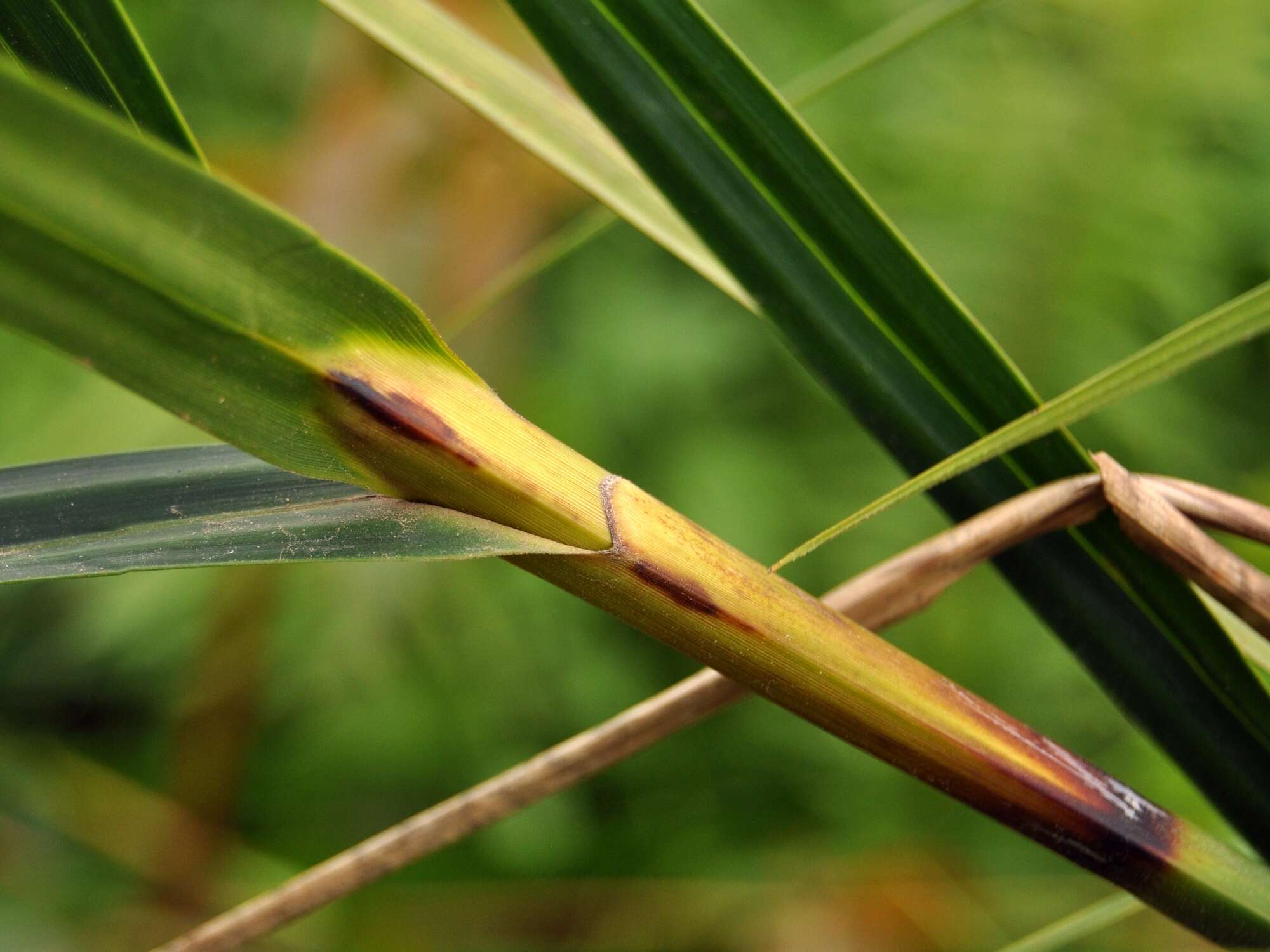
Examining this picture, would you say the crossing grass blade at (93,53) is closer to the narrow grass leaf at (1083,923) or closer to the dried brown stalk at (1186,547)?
Answer: the dried brown stalk at (1186,547)

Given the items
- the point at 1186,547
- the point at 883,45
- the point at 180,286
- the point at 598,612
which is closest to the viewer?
the point at 180,286

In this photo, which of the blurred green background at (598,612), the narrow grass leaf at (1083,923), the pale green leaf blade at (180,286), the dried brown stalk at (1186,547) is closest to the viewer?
the pale green leaf blade at (180,286)

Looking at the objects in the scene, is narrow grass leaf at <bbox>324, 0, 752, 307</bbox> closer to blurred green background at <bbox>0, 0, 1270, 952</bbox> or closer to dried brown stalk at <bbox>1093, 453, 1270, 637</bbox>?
dried brown stalk at <bbox>1093, 453, 1270, 637</bbox>

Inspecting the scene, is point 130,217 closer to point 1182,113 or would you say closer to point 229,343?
point 229,343

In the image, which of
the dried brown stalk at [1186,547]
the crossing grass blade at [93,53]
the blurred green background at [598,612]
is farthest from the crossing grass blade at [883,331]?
the blurred green background at [598,612]

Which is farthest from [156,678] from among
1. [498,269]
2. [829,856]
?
[829,856]

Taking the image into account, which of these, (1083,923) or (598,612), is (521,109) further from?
(598,612)

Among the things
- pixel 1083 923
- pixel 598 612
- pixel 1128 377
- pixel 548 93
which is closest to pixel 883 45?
pixel 548 93
